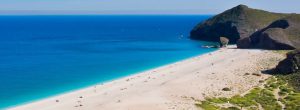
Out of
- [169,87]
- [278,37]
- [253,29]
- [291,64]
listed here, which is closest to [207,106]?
[169,87]

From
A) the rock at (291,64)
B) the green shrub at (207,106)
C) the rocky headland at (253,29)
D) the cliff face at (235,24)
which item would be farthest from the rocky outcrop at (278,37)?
the green shrub at (207,106)

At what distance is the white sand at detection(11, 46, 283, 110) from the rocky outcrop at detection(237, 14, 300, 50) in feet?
60.6

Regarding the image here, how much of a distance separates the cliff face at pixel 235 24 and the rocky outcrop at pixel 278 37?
90.9 feet

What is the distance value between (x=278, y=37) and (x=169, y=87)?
184ft

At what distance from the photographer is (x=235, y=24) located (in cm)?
15162

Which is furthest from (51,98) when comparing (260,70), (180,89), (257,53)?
(257,53)

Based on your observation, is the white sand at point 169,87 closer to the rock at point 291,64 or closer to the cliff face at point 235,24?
the rock at point 291,64

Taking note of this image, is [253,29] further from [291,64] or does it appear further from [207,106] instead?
[207,106]

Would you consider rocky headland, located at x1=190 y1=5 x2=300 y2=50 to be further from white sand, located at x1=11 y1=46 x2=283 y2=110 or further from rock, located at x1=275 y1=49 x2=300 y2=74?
rock, located at x1=275 y1=49 x2=300 y2=74

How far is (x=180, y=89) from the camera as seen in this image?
6150 centimetres

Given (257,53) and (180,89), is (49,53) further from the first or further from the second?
(180,89)

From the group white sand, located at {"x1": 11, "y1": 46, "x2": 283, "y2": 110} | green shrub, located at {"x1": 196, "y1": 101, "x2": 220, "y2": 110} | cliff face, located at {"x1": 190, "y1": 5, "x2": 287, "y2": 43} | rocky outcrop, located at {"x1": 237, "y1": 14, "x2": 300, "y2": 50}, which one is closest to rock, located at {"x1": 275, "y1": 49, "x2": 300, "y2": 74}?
white sand, located at {"x1": 11, "y1": 46, "x2": 283, "y2": 110}

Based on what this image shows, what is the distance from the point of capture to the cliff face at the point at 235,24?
14875cm

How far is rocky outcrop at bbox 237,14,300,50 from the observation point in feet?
355
